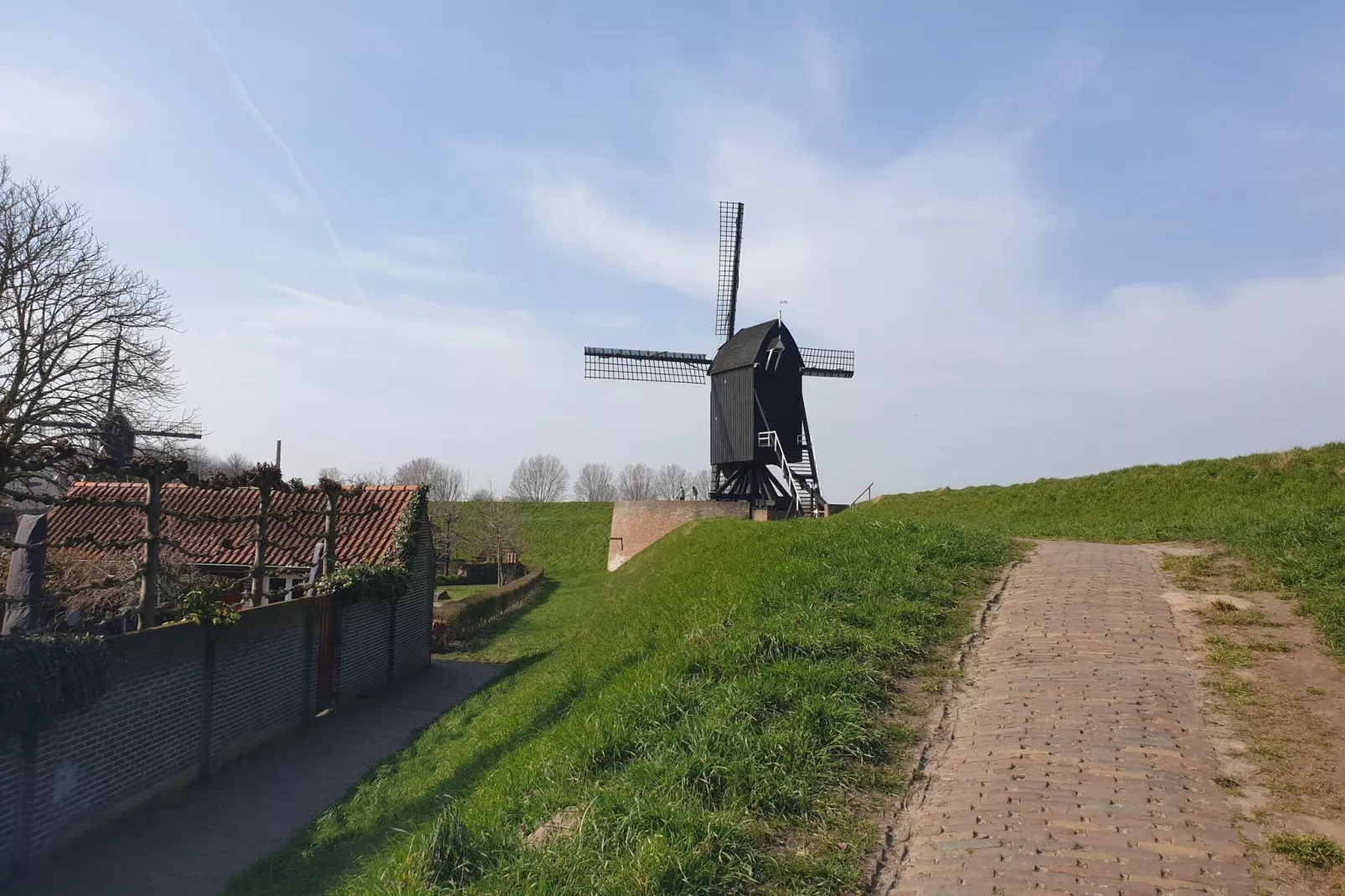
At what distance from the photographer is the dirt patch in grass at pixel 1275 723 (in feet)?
14.5

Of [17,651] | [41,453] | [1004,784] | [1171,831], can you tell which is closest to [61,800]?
[17,651]

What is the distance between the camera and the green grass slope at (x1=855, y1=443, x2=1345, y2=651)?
8.93 m

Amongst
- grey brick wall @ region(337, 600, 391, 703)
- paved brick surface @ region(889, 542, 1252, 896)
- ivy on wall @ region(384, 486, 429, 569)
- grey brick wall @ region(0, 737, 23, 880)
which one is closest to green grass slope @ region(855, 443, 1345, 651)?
paved brick surface @ region(889, 542, 1252, 896)

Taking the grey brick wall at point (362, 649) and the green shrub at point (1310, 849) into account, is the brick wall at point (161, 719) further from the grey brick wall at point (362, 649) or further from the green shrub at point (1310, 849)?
the green shrub at point (1310, 849)

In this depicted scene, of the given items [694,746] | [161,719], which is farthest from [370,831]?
[694,746]

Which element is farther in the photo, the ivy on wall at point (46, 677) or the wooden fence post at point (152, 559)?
the wooden fence post at point (152, 559)

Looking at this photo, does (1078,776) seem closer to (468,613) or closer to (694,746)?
(694,746)

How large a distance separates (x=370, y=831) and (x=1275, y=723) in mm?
7562

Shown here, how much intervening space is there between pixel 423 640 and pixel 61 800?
11.4 m

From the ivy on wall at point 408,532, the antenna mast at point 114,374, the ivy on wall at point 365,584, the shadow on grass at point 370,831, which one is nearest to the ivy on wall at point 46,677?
the shadow on grass at point 370,831

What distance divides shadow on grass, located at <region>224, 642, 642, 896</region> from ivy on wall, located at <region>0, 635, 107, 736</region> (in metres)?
2.28

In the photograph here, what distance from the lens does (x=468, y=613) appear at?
23.4m

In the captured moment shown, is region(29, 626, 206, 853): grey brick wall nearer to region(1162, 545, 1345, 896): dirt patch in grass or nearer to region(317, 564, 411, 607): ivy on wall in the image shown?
region(317, 564, 411, 607): ivy on wall

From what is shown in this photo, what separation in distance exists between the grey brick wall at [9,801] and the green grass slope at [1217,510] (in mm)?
11168
